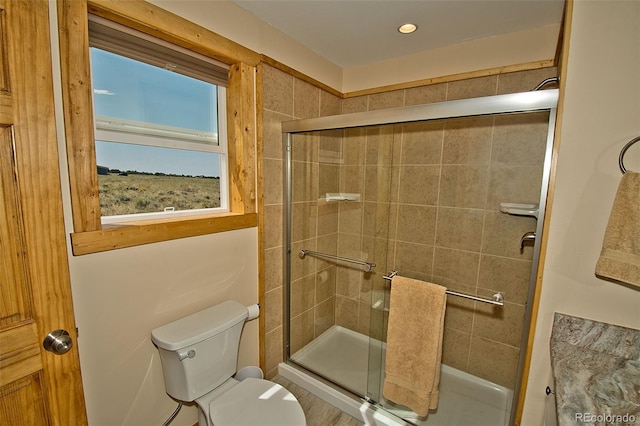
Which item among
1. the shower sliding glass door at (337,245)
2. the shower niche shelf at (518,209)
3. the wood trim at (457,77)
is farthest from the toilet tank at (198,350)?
the wood trim at (457,77)

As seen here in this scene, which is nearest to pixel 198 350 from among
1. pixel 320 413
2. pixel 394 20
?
pixel 320 413

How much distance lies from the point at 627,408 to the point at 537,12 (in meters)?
1.93

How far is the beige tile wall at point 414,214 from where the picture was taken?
70.8 inches

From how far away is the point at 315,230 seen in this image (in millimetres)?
2275

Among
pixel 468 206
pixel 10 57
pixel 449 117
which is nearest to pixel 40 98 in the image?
pixel 10 57

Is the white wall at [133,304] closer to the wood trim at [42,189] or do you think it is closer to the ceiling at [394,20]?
the wood trim at [42,189]

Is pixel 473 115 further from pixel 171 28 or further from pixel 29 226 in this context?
pixel 29 226

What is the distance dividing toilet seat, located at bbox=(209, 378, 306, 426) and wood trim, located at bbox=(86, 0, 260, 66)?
177 cm

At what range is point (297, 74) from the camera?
2.00 m

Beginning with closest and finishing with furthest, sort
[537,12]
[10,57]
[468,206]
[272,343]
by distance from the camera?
[10,57]
[537,12]
[468,206]
[272,343]

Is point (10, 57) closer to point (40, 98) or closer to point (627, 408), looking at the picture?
point (40, 98)

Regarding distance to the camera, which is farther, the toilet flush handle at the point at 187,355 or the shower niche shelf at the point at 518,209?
the shower niche shelf at the point at 518,209

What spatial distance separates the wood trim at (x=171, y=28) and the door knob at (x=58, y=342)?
1256mm

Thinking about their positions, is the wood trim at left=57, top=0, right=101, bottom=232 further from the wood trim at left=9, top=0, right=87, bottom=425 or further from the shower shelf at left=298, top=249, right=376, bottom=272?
the shower shelf at left=298, top=249, right=376, bottom=272
